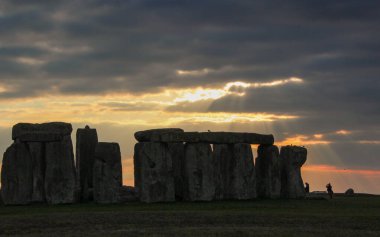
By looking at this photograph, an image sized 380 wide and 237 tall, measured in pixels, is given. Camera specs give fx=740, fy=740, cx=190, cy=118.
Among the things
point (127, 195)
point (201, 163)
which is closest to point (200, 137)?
point (201, 163)

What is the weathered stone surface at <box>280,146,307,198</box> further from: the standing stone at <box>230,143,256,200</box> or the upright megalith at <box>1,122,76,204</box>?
the upright megalith at <box>1,122,76,204</box>

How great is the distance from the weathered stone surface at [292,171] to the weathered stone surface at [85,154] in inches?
369

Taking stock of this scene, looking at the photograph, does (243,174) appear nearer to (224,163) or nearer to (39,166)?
(224,163)

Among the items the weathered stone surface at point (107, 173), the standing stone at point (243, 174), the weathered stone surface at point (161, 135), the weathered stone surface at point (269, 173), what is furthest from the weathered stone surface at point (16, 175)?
the weathered stone surface at point (269, 173)

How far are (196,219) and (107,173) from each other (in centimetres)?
851

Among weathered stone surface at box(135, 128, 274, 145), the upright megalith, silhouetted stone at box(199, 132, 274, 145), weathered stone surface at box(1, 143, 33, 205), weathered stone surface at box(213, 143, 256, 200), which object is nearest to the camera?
the upright megalith

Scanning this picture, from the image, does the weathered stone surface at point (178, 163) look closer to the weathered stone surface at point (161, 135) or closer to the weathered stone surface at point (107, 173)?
the weathered stone surface at point (161, 135)

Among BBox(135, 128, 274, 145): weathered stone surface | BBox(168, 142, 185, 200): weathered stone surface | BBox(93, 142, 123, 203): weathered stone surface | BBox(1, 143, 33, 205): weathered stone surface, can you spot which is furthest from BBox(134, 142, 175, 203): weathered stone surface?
BBox(1, 143, 33, 205): weathered stone surface

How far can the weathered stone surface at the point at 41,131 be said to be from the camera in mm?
32312

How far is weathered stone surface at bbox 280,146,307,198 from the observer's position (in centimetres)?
3616

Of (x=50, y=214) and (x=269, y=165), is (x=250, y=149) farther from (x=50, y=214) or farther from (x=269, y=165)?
(x=50, y=214)

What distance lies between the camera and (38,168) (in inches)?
1302

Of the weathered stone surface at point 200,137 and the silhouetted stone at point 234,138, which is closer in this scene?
the weathered stone surface at point 200,137

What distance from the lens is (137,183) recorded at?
120 ft
